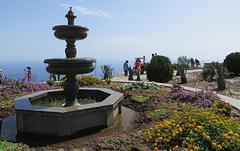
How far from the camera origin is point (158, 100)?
12.3 m

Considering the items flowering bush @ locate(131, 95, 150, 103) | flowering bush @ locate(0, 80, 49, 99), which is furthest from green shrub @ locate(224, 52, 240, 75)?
flowering bush @ locate(0, 80, 49, 99)

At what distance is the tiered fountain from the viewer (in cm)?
820

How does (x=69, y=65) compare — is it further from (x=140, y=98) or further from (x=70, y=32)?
(x=140, y=98)

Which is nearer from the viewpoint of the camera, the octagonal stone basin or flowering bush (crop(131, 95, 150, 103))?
the octagonal stone basin

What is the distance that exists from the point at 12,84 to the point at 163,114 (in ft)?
28.9

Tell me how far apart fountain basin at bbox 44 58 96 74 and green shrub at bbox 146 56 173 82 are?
488 inches

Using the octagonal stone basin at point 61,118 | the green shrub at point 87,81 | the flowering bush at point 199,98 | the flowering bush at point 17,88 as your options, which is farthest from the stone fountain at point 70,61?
the green shrub at point 87,81

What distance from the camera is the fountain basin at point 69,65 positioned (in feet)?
29.0

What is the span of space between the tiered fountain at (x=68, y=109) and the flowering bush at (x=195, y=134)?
1.84 meters

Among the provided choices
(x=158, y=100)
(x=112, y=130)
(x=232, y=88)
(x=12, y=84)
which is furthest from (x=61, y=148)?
(x=232, y=88)

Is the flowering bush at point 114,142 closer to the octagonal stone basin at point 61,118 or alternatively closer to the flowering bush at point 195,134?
the flowering bush at point 195,134

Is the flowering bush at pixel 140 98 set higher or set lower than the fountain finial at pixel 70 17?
lower

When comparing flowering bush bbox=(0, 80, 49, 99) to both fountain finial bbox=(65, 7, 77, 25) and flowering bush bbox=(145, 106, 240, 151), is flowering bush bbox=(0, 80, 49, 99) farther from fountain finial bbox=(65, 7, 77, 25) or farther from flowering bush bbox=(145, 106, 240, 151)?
flowering bush bbox=(145, 106, 240, 151)

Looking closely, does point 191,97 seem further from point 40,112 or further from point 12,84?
point 12,84
